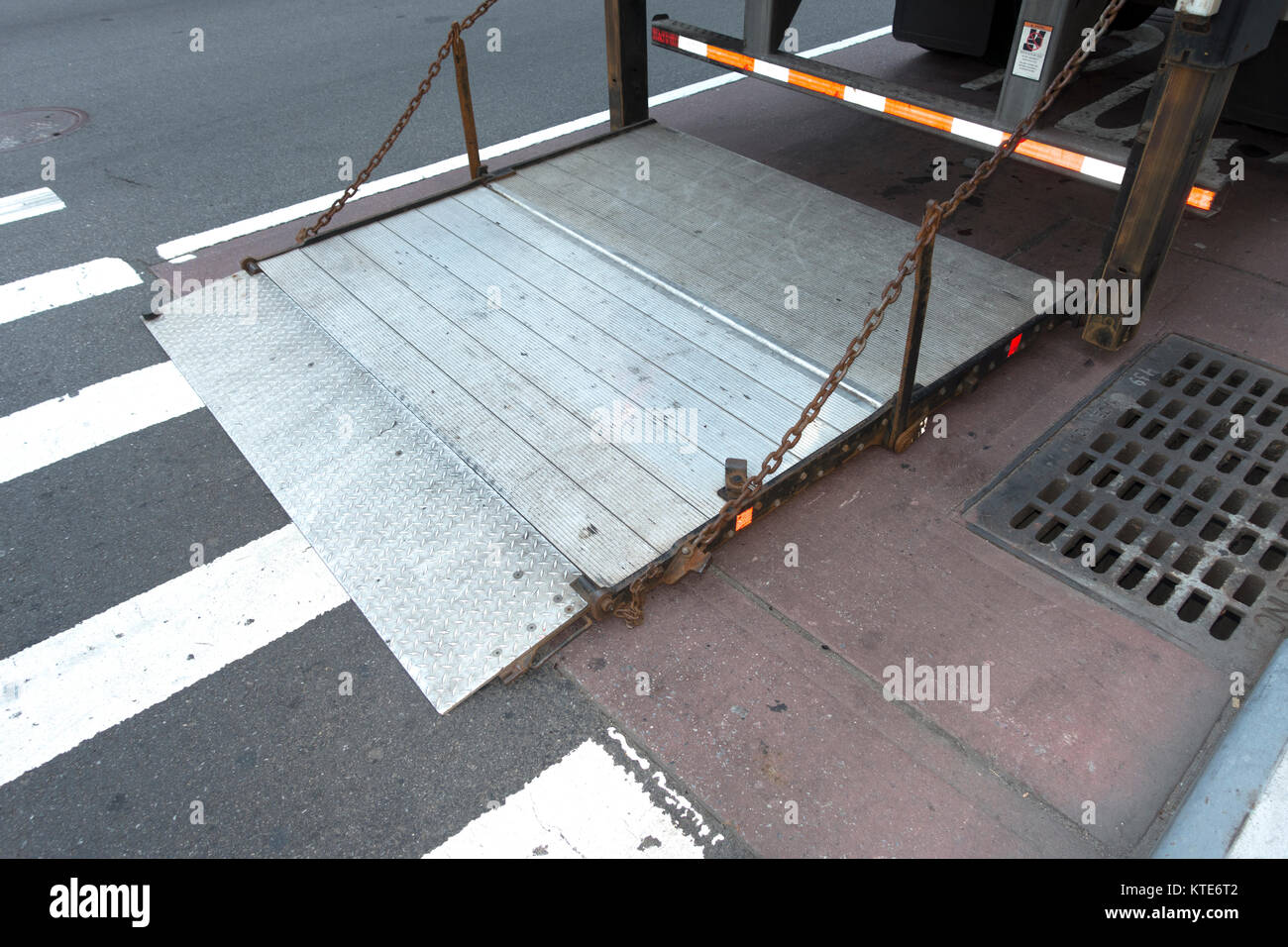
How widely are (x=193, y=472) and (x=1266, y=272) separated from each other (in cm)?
607

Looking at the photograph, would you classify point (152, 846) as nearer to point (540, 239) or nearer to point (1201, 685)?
point (1201, 685)

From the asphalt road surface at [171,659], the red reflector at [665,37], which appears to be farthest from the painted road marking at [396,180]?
the red reflector at [665,37]

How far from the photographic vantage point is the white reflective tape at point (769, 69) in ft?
18.0

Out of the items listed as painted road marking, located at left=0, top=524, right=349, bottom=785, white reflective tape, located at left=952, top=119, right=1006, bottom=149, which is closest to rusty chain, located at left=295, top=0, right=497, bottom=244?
painted road marking, located at left=0, top=524, right=349, bottom=785

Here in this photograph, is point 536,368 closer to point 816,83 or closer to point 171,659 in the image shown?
point 171,659

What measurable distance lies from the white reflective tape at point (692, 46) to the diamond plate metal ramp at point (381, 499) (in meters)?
3.24

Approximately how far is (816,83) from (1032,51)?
128 centimetres

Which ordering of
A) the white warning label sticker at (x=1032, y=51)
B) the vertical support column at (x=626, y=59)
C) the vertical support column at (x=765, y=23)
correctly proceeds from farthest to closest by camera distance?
the vertical support column at (x=626, y=59)
the vertical support column at (x=765, y=23)
the white warning label sticker at (x=1032, y=51)

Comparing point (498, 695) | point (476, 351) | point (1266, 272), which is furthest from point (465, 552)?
point (1266, 272)

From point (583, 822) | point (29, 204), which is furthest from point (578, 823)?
point (29, 204)

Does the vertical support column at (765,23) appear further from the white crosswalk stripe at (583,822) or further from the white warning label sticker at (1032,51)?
the white crosswalk stripe at (583,822)

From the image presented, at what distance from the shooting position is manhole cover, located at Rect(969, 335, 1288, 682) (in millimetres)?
3246

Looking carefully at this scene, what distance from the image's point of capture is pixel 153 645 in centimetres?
327

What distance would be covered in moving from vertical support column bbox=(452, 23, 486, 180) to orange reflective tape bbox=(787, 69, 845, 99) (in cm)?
203
